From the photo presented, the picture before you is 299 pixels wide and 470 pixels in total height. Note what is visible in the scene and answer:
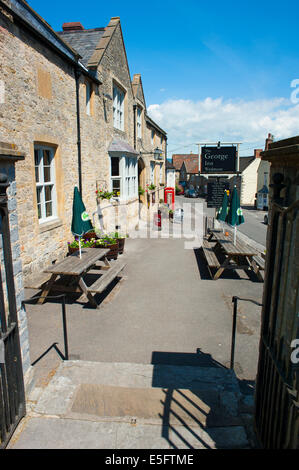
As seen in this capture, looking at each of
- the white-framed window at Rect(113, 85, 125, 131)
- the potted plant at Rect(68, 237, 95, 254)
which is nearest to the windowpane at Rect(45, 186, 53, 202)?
the potted plant at Rect(68, 237, 95, 254)

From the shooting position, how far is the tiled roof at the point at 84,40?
1313 cm

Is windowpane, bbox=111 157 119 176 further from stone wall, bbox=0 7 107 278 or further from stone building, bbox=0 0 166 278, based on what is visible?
stone wall, bbox=0 7 107 278

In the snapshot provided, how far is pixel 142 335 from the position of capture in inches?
243

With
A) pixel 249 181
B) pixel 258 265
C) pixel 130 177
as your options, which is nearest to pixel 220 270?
pixel 258 265

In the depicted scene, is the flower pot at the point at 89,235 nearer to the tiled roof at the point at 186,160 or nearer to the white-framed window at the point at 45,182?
the white-framed window at the point at 45,182

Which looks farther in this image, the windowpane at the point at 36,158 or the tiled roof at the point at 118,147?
the tiled roof at the point at 118,147

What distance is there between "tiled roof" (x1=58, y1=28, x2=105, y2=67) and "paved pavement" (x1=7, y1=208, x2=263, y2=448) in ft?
31.2

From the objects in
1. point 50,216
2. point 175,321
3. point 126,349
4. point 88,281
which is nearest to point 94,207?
point 50,216

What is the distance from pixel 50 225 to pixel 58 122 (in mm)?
3179

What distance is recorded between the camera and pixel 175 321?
679cm

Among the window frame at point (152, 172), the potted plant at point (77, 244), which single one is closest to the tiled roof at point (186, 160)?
the window frame at point (152, 172)

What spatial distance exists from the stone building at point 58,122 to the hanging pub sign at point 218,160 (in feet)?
13.6

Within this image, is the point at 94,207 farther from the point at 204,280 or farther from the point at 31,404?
the point at 31,404

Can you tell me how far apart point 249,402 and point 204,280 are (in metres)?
5.44
